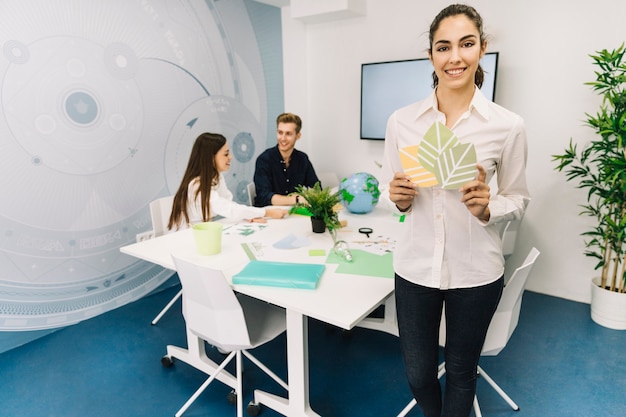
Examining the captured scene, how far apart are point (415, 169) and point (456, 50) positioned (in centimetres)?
35

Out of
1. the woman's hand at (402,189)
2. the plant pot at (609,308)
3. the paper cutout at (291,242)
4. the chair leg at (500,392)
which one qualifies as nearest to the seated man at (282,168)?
the paper cutout at (291,242)

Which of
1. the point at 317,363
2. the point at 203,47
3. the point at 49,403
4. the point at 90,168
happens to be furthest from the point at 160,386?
the point at 203,47

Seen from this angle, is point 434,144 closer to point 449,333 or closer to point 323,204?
point 449,333

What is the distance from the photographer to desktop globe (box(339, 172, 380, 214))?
2.64 metres

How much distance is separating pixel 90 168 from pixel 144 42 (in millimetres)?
992

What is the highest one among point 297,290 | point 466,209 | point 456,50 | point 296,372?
point 456,50

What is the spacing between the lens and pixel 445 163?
117 centimetres

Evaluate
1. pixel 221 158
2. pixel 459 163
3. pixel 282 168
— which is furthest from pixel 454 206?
pixel 282 168

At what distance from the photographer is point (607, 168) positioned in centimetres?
259

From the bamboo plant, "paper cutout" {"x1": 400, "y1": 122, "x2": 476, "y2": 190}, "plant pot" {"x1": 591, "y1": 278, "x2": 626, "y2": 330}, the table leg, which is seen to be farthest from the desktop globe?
"plant pot" {"x1": 591, "y1": 278, "x2": 626, "y2": 330}

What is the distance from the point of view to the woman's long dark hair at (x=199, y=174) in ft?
8.34

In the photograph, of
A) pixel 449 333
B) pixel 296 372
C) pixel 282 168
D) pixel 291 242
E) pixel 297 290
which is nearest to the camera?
pixel 449 333

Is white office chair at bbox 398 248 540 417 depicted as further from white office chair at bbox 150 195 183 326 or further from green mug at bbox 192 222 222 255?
white office chair at bbox 150 195 183 326

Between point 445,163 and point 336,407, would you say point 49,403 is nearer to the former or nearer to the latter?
point 336,407
